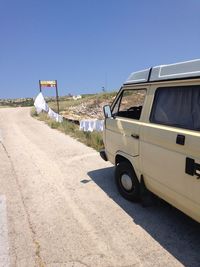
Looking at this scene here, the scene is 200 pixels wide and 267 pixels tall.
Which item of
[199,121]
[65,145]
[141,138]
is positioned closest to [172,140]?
[199,121]

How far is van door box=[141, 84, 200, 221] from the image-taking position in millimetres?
3062

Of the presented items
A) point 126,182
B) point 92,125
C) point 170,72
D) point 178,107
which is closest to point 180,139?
point 178,107

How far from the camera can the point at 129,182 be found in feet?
15.7

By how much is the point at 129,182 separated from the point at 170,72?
2144mm

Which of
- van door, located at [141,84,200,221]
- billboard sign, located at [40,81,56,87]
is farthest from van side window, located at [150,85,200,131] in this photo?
billboard sign, located at [40,81,56,87]

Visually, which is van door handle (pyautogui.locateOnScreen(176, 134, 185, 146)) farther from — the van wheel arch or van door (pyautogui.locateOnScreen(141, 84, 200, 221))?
the van wheel arch

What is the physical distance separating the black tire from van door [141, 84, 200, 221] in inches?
22.3

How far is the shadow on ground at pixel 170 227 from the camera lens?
11.1 ft

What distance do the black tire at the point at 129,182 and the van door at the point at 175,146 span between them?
1.86 feet

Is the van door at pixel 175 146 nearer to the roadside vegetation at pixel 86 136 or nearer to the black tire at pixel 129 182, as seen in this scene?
the black tire at pixel 129 182

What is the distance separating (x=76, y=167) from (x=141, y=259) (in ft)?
13.8

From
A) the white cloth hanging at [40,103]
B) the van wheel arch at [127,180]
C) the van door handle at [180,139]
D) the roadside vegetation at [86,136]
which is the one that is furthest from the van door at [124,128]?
the white cloth hanging at [40,103]

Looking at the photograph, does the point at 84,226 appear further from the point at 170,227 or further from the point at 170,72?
the point at 170,72

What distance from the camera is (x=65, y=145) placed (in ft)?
33.9
